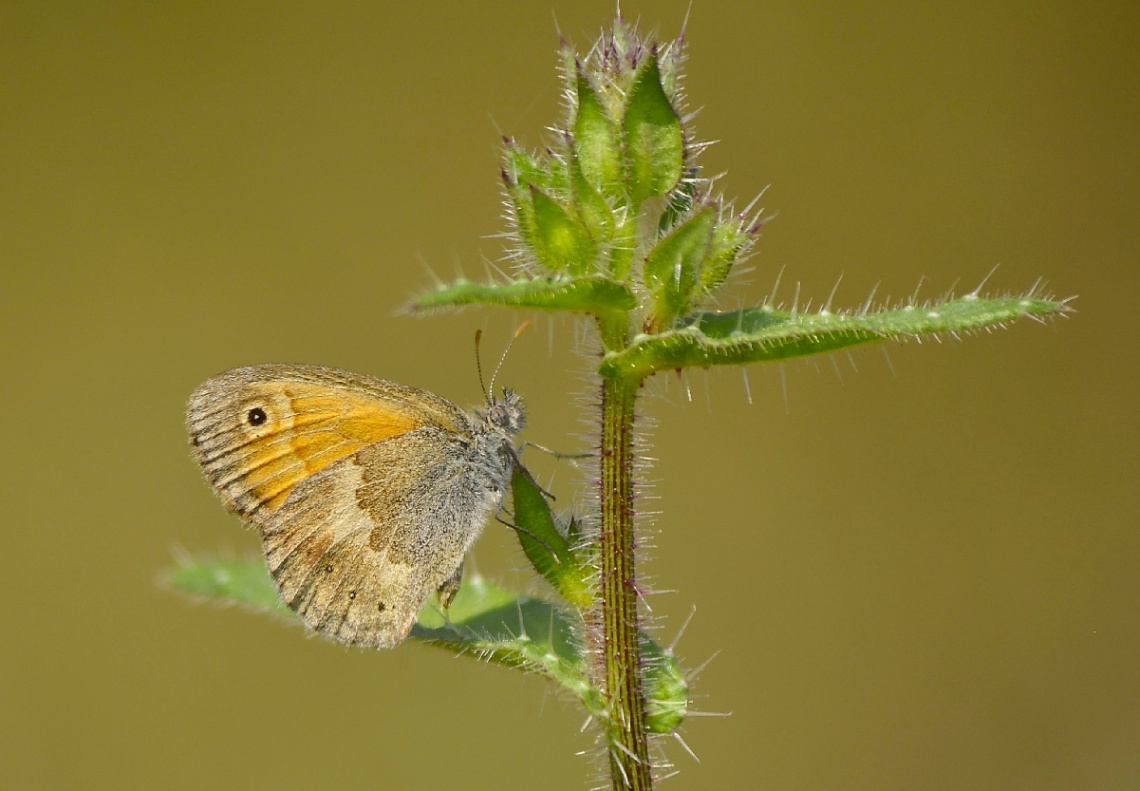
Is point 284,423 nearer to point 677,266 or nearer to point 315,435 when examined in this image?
point 315,435

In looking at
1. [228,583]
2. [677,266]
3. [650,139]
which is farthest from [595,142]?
[228,583]

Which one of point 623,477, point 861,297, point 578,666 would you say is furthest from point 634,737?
point 861,297

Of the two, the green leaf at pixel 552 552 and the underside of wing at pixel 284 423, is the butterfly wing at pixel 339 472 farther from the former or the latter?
the green leaf at pixel 552 552

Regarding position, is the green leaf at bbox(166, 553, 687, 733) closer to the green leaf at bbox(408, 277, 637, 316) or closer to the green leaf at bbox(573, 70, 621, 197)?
the green leaf at bbox(408, 277, 637, 316)

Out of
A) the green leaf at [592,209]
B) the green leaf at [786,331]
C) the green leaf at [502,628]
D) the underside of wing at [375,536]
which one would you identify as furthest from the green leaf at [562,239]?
the underside of wing at [375,536]

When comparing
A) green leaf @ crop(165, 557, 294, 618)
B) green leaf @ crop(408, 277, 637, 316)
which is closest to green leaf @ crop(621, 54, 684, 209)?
green leaf @ crop(408, 277, 637, 316)
